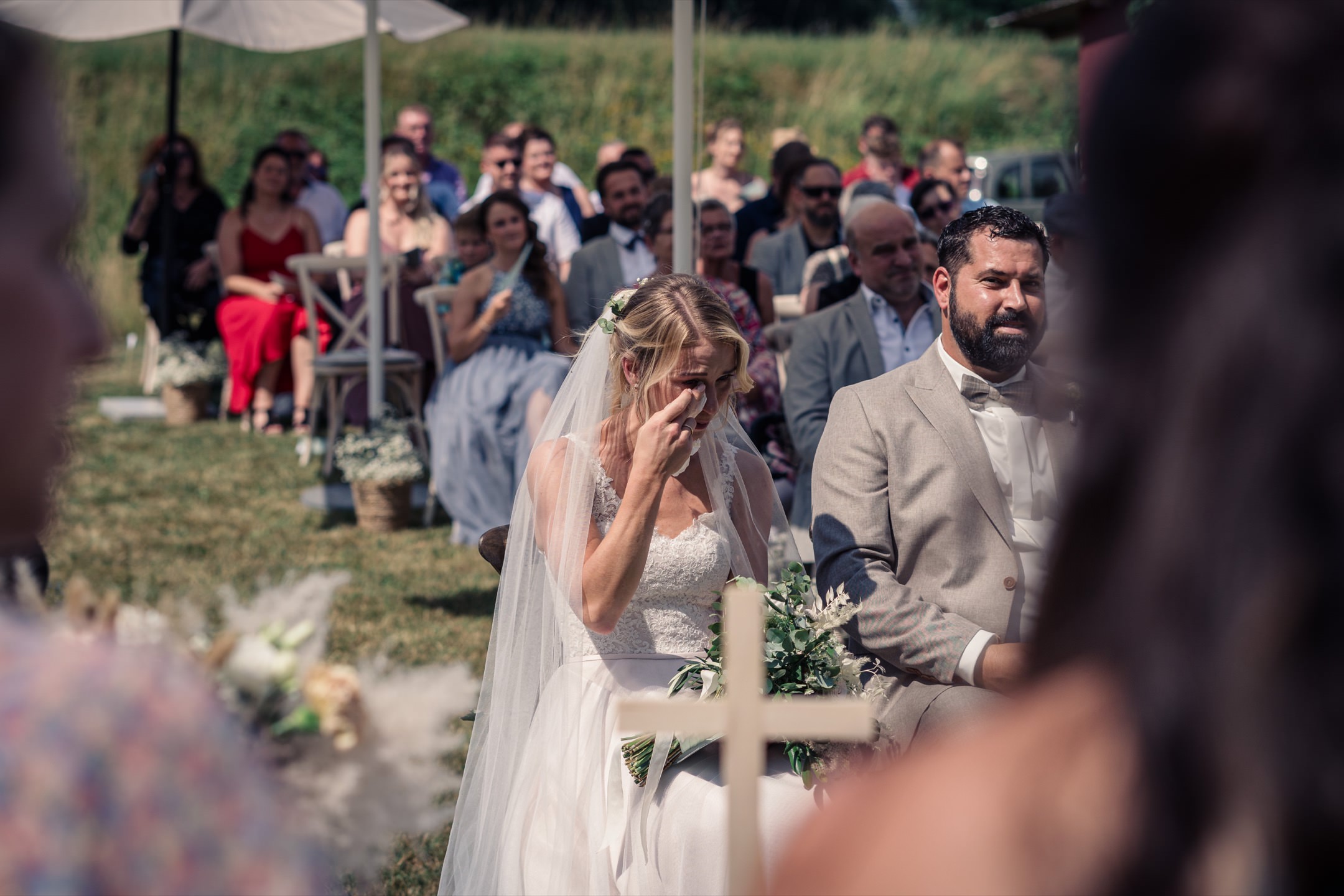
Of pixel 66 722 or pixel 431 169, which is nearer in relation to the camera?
pixel 66 722

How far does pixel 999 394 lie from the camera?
346 cm

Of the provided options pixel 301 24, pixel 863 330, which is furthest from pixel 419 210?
pixel 863 330

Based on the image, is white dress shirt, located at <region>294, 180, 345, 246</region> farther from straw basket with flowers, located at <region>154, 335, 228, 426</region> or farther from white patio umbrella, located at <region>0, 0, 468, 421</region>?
white patio umbrella, located at <region>0, 0, 468, 421</region>

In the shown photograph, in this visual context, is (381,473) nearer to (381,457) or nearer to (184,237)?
(381,457)

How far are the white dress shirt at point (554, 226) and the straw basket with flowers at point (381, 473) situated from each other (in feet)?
8.35

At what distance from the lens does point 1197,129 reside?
0.71m

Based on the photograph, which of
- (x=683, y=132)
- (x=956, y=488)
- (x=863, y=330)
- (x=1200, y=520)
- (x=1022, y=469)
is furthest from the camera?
(x=863, y=330)

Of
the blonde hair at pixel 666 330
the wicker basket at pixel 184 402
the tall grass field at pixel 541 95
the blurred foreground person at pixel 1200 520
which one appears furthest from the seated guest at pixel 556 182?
the blurred foreground person at pixel 1200 520

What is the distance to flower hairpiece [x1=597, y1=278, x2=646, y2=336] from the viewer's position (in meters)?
3.45

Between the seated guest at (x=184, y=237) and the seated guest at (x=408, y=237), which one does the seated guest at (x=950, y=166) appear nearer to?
the seated guest at (x=408, y=237)

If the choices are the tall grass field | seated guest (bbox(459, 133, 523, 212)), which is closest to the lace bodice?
seated guest (bbox(459, 133, 523, 212))

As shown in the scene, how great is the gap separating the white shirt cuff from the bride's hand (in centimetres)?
83

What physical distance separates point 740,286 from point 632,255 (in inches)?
41.3

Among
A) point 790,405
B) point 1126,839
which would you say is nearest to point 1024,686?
point 1126,839
